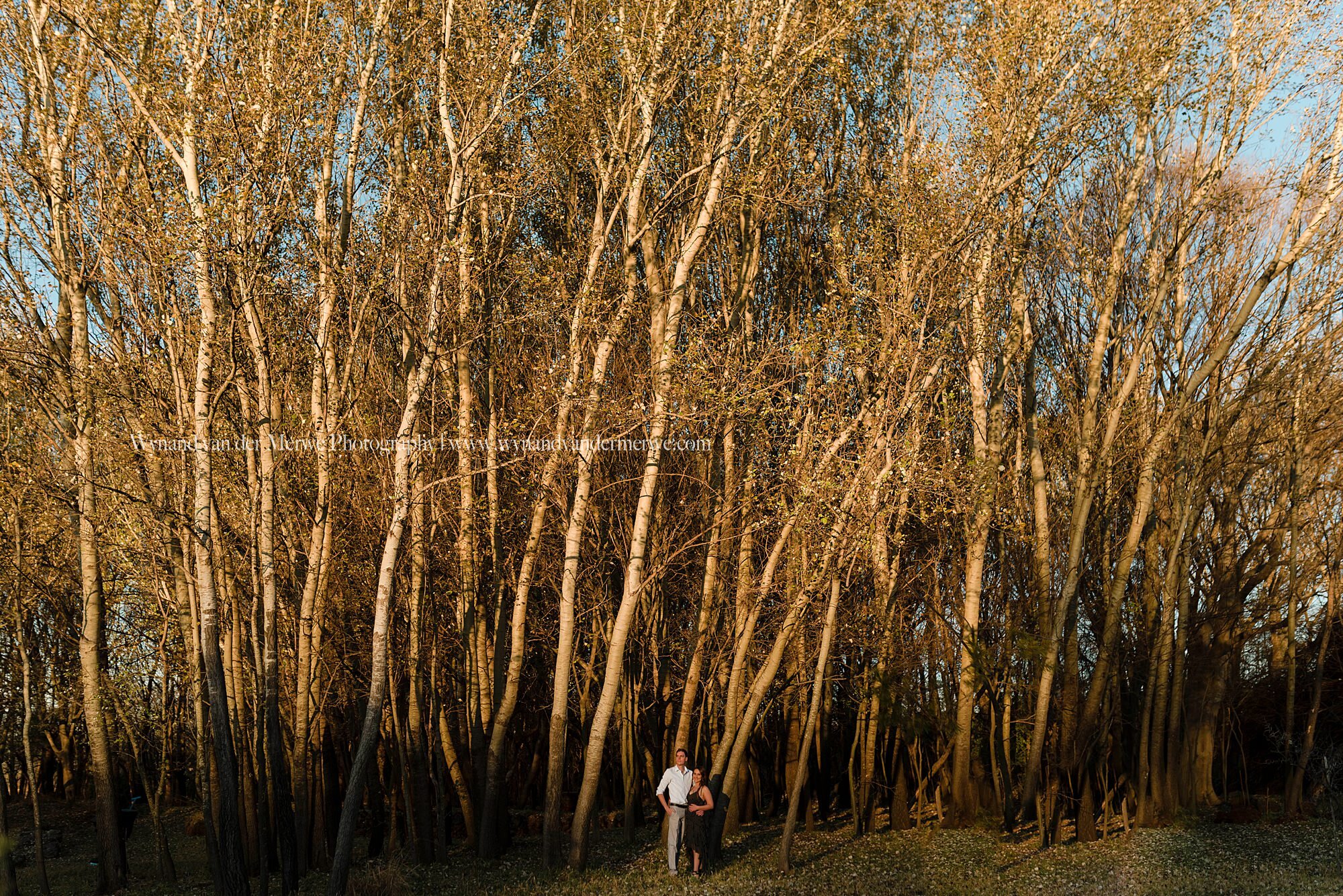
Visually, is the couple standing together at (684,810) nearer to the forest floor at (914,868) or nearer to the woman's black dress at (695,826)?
the woman's black dress at (695,826)

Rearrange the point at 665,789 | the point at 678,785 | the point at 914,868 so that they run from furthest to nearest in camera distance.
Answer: the point at 914,868 → the point at 665,789 → the point at 678,785

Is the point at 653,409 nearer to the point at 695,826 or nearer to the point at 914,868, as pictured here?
Result: the point at 695,826

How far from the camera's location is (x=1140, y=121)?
57.0ft

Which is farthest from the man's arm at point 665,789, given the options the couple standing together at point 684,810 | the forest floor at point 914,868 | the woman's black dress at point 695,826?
the forest floor at point 914,868

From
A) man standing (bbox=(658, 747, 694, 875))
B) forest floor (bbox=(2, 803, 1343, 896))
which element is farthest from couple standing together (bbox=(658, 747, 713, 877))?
forest floor (bbox=(2, 803, 1343, 896))

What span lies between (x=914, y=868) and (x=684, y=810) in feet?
11.0

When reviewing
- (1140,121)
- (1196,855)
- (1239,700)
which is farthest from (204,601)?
(1239,700)

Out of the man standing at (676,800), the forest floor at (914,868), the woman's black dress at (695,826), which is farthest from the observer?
the woman's black dress at (695,826)

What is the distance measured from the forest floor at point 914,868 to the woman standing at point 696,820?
0.36 metres

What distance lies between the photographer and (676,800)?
14.2 m

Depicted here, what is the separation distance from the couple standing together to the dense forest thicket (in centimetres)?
111

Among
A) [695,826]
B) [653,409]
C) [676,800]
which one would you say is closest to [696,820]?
[695,826]

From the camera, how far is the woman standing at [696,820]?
1419 centimetres

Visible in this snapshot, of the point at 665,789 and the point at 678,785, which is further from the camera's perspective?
the point at 665,789
